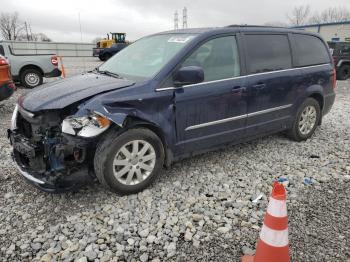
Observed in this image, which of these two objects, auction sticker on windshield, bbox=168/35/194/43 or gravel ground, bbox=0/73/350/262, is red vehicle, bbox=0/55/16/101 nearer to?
gravel ground, bbox=0/73/350/262

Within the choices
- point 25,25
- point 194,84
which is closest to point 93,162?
point 194,84

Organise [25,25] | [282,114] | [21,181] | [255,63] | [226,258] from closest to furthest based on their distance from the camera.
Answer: [226,258] → [21,181] → [255,63] → [282,114] → [25,25]

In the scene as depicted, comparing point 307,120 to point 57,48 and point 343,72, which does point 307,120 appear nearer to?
point 343,72

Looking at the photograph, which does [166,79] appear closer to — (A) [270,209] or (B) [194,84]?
(B) [194,84]

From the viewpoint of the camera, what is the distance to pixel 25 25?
6700 cm

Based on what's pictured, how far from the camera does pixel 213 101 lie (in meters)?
3.73

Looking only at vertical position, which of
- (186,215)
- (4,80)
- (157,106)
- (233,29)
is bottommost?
(186,215)

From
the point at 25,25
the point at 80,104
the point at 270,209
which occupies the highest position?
the point at 25,25

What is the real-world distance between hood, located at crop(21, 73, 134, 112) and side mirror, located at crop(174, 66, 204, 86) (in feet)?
1.63

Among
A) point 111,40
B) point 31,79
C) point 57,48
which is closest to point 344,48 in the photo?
point 31,79

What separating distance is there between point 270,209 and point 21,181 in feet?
9.51

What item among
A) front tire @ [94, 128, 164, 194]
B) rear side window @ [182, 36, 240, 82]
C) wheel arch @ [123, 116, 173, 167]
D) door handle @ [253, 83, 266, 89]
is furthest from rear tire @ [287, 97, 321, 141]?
front tire @ [94, 128, 164, 194]

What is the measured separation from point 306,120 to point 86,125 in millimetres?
3648

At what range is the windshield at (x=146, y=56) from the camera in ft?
11.8
